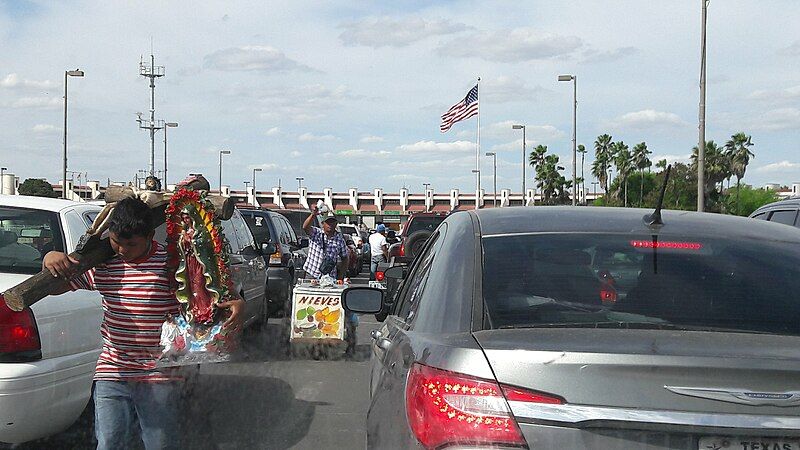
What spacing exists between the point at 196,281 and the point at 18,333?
4.89 ft

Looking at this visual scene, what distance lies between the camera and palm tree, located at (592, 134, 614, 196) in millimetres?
101250

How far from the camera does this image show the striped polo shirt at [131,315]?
4379 millimetres

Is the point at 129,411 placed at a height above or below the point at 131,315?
below

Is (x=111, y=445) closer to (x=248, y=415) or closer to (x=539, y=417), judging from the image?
(x=539, y=417)

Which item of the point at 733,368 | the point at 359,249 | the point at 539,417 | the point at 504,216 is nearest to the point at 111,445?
the point at 504,216

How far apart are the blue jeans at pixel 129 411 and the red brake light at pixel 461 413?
199 cm

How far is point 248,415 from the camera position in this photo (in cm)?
789

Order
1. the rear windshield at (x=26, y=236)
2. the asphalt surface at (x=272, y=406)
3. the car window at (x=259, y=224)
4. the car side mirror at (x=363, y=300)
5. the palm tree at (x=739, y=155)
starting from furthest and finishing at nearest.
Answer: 1. the palm tree at (x=739, y=155)
2. the car window at (x=259, y=224)
3. the asphalt surface at (x=272, y=406)
4. the rear windshield at (x=26, y=236)
5. the car side mirror at (x=363, y=300)

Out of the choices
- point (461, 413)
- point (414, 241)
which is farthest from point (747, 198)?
point (461, 413)

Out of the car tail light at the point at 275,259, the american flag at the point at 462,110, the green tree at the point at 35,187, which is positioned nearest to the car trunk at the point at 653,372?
the car tail light at the point at 275,259

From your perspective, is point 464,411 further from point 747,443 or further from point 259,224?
point 259,224

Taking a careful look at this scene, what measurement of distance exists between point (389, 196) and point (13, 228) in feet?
400

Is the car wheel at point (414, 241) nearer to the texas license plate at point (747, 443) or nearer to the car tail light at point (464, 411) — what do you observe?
the car tail light at point (464, 411)

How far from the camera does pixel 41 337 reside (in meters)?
5.46
